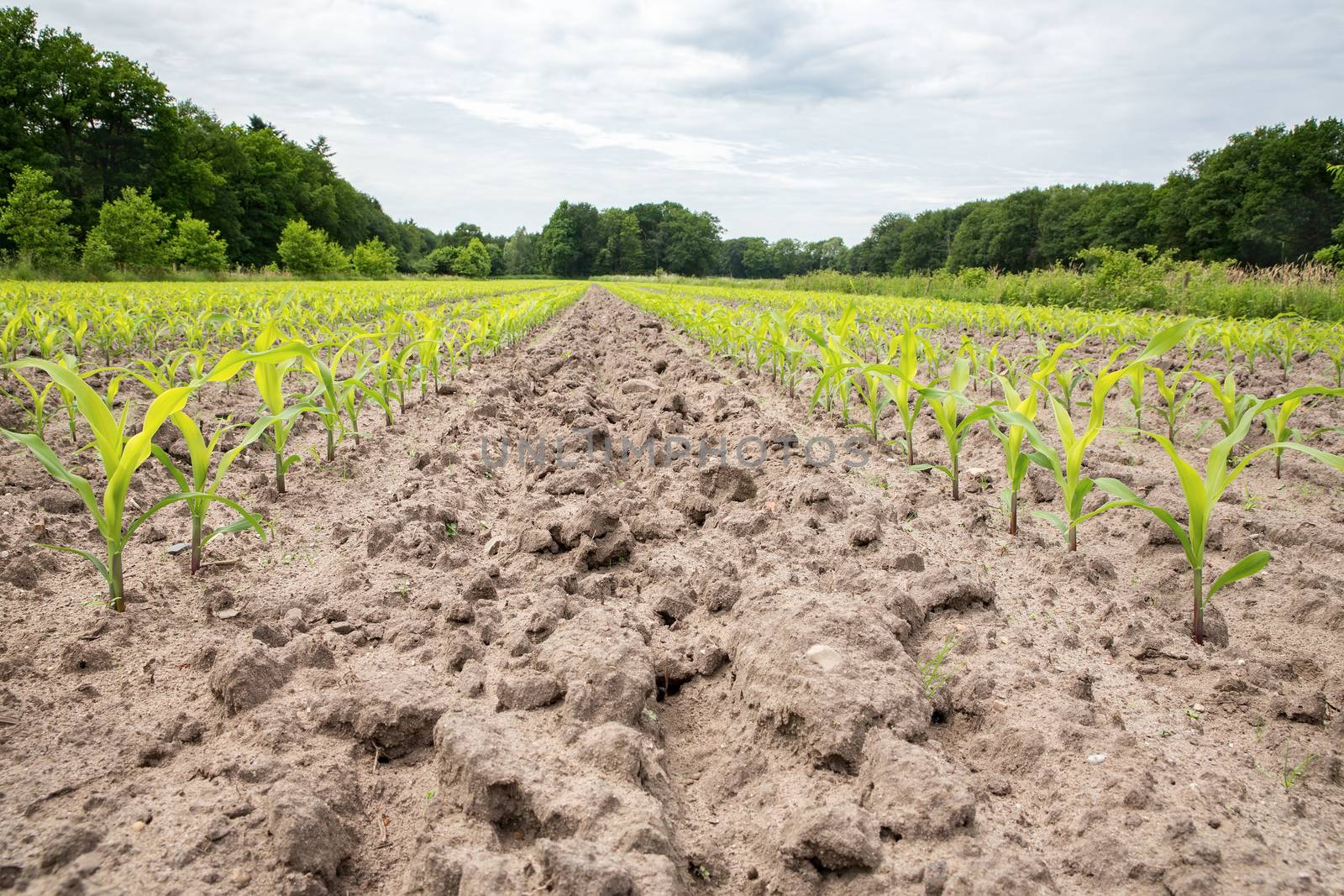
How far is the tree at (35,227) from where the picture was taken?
20.6 m

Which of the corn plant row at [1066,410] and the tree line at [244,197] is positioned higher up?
the tree line at [244,197]

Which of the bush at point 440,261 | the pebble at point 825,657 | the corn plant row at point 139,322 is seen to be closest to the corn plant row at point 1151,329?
the pebble at point 825,657

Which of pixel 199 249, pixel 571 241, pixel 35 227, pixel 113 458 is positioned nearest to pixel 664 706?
pixel 113 458

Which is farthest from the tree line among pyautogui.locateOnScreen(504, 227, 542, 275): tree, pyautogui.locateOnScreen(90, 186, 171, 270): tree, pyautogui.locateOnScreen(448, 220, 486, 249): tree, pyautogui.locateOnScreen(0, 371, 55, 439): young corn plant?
pyautogui.locateOnScreen(448, 220, 486, 249): tree

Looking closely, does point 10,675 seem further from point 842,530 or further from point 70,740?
point 842,530

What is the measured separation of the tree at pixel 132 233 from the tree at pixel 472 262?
1951 inches

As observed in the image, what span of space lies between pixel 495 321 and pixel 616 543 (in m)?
5.59

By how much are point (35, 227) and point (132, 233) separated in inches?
101

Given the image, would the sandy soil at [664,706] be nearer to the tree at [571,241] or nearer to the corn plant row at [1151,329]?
the corn plant row at [1151,329]

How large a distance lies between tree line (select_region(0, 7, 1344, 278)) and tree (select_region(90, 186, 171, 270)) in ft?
0.16

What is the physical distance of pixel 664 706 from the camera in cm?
173

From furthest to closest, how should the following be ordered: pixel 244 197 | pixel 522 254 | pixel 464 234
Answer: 1. pixel 464 234
2. pixel 522 254
3. pixel 244 197

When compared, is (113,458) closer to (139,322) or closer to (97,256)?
(139,322)

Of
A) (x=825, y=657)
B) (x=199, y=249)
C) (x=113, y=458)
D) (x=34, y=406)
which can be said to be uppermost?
(x=199, y=249)
